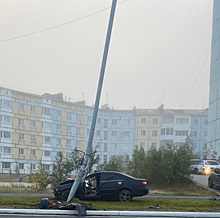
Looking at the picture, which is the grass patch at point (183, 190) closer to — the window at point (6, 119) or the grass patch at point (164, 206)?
the grass patch at point (164, 206)

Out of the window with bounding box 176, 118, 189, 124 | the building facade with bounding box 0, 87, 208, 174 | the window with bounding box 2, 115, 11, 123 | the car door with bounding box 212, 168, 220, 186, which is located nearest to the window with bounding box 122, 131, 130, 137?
the building facade with bounding box 0, 87, 208, 174

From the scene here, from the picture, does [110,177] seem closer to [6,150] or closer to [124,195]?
[124,195]

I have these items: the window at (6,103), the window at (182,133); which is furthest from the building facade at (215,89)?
the window at (6,103)

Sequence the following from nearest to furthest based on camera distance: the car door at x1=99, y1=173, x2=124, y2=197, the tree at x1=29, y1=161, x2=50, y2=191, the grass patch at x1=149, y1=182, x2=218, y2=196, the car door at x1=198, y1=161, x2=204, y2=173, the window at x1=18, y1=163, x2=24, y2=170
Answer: the car door at x1=99, y1=173, x2=124, y2=197, the grass patch at x1=149, y1=182, x2=218, y2=196, the tree at x1=29, y1=161, x2=50, y2=191, the car door at x1=198, y1=161, x2=204, y2=173, the window at x1=18, y1=163, x2=24, y2=170

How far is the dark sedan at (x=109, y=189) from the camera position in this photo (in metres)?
16.1

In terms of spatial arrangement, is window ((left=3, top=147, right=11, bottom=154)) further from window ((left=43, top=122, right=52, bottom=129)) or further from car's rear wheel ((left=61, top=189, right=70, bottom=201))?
car's rear wheel ((left=61, top=189, right=70, bottom=201))

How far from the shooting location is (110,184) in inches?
642

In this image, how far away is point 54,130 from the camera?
50781 millimetres

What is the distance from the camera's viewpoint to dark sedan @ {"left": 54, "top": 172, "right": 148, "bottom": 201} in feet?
52.7

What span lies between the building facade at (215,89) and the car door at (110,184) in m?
43.5

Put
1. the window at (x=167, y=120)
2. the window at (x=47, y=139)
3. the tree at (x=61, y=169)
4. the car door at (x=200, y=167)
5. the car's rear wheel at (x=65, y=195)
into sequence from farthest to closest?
the window at (x=167, y=120)
the window at (x=47, y=139)
the car door at (x=200, y=167)
the tree at (x=61, y=169)
the car's rear wheel at (x=65, y=195)

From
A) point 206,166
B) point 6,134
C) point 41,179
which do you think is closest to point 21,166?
point 6,134

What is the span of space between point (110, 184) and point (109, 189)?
236mm

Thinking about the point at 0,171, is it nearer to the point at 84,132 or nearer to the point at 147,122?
the point at 84,132
